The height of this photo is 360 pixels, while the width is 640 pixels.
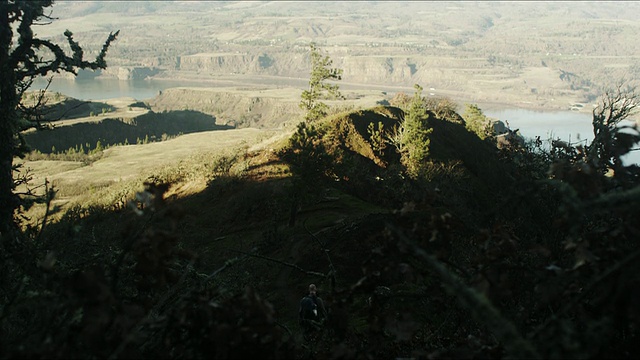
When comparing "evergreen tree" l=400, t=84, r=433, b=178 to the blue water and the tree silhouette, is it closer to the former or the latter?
the tree silhouette

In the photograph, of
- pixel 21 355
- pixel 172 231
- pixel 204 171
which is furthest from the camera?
pixel 204 171

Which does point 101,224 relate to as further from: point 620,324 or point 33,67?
point 620,324

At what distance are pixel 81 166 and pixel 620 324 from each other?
273 feet

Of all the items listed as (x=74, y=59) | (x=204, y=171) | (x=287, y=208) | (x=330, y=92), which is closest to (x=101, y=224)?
(x=204, y=171)

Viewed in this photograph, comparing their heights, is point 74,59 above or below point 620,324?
above

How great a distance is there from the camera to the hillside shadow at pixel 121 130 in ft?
379

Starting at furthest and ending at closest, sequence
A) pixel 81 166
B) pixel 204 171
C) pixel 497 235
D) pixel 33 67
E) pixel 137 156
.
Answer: pixel 137 156 → pixel 81 166 → pixel 204 171 → pixel 33 67 → pixel 497 235

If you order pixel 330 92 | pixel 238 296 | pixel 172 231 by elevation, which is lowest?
pixel 330 92

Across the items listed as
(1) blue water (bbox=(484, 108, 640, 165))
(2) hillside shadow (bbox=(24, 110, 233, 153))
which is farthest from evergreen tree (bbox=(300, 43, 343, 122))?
(1) blue water (bbox=(484, 108, 640, 165))

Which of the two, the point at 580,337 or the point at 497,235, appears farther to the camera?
the point at 497,235

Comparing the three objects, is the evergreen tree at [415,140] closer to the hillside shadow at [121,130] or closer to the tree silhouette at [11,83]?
the tree silhouette at [11,83]

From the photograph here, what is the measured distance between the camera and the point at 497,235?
383cm

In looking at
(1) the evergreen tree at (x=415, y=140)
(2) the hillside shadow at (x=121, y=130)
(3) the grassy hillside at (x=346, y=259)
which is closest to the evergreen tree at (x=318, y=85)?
(3) the grassy hillside at (x=346, y=259)

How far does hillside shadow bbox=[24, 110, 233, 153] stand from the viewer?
11562 cm
